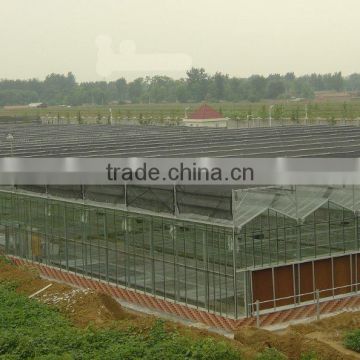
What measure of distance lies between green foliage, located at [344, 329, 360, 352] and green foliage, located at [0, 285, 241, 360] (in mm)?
5398

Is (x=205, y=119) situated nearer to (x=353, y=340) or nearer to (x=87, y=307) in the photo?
(x=87, y=307)

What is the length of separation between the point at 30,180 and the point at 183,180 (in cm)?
1248

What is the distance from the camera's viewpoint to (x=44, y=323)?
3388 cm

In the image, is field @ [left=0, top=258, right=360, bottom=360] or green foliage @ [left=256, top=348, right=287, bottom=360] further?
field @ [left=0, top=258, right=360, bottom=360]

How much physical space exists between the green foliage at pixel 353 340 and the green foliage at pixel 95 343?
5.40 metres

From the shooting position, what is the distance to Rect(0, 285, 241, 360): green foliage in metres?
28.2

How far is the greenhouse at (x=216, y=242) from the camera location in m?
35.6

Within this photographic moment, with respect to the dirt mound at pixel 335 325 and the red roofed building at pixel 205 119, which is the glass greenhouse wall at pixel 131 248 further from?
the red roofed building at pixel 205 119

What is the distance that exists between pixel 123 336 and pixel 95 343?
1291 mm

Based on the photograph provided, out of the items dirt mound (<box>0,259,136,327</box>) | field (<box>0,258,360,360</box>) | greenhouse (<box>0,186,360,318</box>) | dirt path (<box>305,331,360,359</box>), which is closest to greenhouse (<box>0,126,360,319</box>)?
greenhouse (<box>0,186,360,318</box>)

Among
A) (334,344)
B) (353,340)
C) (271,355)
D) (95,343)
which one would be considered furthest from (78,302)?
(353,340)

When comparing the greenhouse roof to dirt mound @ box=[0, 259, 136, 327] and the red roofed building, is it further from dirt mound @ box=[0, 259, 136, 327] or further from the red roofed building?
the red roofed building

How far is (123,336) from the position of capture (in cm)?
3119

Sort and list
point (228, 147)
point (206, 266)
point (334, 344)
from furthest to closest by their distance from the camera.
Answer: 1. point (228, 147)
2. point (206, 266)
3. point (334, 344)
